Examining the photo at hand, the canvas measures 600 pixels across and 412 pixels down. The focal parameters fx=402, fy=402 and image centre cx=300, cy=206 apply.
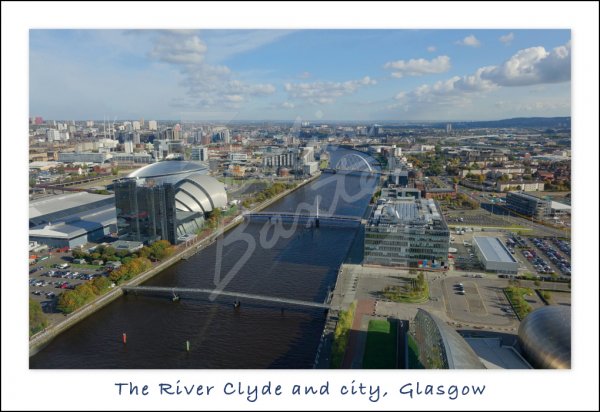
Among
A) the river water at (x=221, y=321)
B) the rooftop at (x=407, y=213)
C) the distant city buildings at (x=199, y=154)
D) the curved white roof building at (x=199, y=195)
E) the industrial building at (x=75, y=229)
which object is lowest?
the river water at (x=221, y=321)

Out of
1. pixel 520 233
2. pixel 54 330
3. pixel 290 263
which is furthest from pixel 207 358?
pixel 520 233

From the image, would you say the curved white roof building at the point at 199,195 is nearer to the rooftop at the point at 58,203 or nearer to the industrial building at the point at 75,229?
the industrial building at the point at 75,229

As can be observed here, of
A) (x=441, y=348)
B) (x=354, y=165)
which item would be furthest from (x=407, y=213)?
(x=354, y=165)

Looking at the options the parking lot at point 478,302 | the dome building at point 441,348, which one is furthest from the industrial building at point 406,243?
the dome building at point 441,348

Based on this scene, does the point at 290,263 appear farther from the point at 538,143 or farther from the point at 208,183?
the point at 538,143

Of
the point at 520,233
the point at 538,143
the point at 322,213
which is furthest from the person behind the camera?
the point at 538,143

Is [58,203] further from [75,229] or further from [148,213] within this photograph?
[148,213]

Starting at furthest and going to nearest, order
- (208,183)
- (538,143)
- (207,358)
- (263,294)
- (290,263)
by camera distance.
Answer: (538,143) < (208,183) < (290,263) < (263,294) < (207,358)
